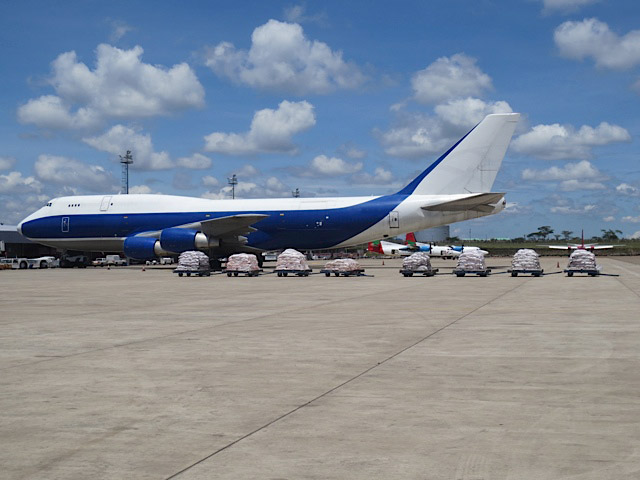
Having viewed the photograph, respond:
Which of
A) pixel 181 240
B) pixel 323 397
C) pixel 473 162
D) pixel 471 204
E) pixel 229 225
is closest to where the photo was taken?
pixel 323 397

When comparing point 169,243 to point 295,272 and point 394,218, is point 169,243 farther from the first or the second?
point 394,218

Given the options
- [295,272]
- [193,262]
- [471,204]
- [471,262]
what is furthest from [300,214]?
[471,262]

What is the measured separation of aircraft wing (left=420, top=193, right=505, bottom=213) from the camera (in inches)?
1387

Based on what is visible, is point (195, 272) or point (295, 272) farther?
point (195, 272)

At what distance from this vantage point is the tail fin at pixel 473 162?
37.1m

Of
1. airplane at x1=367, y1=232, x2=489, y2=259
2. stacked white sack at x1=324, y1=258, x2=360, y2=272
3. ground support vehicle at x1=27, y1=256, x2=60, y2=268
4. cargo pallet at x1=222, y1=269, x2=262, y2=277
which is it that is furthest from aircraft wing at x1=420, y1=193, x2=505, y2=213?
airplane at x1=367, y1=232, x2=489, y2=259

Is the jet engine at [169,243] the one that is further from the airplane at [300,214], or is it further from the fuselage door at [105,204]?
the fuselage door at [105,204]

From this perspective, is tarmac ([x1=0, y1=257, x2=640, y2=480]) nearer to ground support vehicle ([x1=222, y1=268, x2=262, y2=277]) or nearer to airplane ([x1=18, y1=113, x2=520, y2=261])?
ground support vehicle ([x1=222, y1=268, x2=262, y2=277])

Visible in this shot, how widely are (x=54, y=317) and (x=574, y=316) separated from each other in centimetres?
1098

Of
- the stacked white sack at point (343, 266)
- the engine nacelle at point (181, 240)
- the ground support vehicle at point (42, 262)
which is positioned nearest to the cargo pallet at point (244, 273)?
the stacked white sack at point (343, 266)

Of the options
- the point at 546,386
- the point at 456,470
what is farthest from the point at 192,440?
the point at 546,386

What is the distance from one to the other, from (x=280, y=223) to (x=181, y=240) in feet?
18.9

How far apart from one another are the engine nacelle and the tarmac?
24009 millimetres

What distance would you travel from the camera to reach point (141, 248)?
1527 inches
